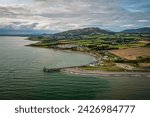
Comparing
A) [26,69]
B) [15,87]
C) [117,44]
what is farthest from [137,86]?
[117,44]

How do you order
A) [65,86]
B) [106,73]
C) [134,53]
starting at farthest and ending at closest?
[134,53] < [106,73] < [65,86]

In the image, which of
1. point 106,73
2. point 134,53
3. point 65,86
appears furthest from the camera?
point 134,53

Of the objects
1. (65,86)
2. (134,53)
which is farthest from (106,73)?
(134,53)

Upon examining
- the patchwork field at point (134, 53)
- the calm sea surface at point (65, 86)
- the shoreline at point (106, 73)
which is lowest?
the calm sea surface at point (65, 86)

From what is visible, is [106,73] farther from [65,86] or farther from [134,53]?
[134,53]

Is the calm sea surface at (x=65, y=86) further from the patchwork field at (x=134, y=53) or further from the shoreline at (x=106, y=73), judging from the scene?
the patchwork field at (x=134, y=53)

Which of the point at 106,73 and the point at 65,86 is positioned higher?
the point at 106,73

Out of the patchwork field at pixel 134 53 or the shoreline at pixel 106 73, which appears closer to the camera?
the shoreline at pixel 106 73

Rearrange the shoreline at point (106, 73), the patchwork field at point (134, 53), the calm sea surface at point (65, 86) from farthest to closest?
the patchwork field at point (134, 53)
the shoreline at point (106, 73)
the calm sea surface at point (65, 86)

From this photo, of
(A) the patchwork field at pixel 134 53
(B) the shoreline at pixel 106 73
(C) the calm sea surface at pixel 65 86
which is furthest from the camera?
(A) the patchwork field at pixel 134 53

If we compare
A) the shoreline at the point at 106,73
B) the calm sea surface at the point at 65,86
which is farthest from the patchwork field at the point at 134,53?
the calm sea surface at the point at 65,86

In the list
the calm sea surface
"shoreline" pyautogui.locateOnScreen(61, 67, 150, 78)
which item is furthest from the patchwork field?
the calm sea surface

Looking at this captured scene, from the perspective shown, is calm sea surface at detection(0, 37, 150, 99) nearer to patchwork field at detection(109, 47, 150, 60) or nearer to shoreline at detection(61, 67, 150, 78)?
shoreline at detection(61, 67, 150, 78)
